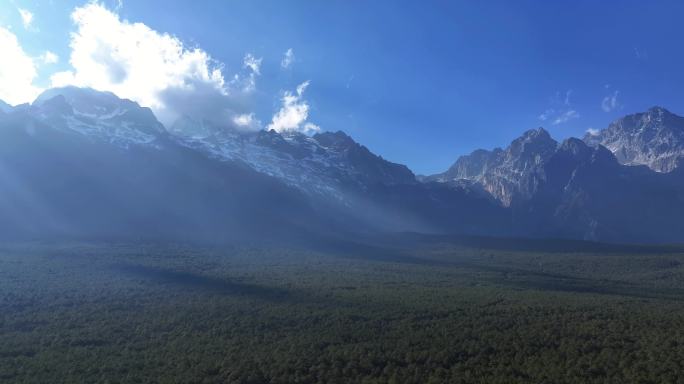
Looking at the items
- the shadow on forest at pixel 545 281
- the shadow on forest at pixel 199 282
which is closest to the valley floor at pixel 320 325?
the shadow on forest at pixel 199 282

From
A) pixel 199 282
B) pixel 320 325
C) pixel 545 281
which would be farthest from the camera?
pixel 545 281

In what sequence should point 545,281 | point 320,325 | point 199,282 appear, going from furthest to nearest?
point 545,281, point 199,282, point 320,325

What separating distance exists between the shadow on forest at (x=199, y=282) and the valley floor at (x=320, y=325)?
280 millimetres

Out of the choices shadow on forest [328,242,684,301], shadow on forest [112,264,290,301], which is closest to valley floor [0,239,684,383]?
shadow on forest [112,264,290,301]

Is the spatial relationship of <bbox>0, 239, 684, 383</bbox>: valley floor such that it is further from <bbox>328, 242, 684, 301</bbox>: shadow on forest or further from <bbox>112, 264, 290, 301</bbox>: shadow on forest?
<bbox>328, 242, 684, 301</bbox>: shadow on forest

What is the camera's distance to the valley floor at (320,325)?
115 ft

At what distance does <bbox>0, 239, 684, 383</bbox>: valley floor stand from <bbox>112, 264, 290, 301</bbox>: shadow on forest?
0.92 feet

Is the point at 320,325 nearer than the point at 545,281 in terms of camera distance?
Yes

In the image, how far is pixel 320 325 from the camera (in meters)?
47.5

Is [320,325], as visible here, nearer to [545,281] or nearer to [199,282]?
[199,282]

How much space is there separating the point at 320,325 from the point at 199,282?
30781 millimetres

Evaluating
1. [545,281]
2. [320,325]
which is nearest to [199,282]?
[320,325]

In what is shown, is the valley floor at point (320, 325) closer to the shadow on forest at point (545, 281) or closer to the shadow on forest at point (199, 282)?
the shadow on forest at point (199, 282)

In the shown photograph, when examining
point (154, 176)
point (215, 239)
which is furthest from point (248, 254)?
point (154, 176)
